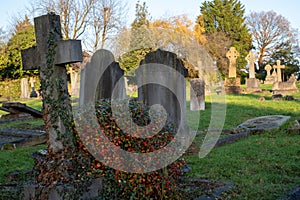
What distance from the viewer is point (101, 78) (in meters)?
6.86

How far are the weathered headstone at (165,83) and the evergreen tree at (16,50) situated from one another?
27814 mm

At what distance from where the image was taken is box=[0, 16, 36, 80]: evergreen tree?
1297 inches

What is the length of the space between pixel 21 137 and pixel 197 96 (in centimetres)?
743

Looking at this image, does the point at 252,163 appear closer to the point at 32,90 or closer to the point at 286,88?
the point at 286,88

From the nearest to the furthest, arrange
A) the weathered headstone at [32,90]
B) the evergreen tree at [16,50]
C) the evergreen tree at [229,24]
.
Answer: the weathered headstone at [32,90] → the evergreen tree at [16,50] → the evergreen tree at [229,24]

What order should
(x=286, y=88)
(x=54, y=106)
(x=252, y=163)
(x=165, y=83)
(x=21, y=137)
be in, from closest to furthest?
(x=54, y=106), (x=252, y=163), (x=165, y=83), (x=21, y=137), (x=286, y=88)

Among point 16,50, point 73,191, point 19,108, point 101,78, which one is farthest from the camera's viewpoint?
point 16,50

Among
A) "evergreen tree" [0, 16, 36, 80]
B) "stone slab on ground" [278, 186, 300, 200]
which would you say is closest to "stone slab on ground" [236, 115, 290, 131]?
"stone slab on ground" [278, 186, 300, 200]

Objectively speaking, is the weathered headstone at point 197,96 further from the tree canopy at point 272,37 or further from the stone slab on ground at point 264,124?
the tree canopy at point 272,37

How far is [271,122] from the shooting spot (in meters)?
8.98

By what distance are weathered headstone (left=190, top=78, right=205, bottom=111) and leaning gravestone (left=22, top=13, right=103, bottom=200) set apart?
10490mm

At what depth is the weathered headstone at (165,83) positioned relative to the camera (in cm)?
691

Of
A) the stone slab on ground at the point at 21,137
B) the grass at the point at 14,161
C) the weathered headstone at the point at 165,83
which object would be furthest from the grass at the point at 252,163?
the weathered headstone at the point at 165,83

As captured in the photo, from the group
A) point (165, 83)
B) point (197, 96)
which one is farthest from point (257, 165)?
point (197, 96)
